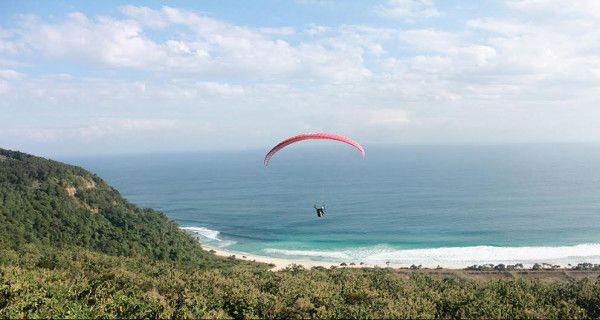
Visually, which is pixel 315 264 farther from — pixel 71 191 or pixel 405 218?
pixel 405 218

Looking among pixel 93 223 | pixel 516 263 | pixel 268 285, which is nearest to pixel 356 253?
pixel 516 263

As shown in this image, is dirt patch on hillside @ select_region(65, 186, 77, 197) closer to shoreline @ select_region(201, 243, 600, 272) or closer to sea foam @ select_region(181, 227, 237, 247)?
shoreline @ select_region(201, 243, 600, 272)

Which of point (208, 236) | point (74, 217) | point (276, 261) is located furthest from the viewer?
point (208, 236)

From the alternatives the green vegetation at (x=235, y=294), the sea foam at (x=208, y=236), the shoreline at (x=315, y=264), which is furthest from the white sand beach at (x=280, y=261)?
the green vegetation at (x=235, y=294)

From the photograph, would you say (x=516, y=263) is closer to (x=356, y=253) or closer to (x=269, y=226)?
(x=356, y=253)

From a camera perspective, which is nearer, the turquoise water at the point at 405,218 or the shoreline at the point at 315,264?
the shoreline at the point at 315,264

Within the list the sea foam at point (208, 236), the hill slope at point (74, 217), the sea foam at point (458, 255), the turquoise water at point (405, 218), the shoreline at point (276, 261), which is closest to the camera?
the hill slope at point (74, 217)

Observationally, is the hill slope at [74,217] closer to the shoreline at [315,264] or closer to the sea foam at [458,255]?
the shoreline at [315,264]

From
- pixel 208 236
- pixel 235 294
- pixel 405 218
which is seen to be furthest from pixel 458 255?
pixel 235 294

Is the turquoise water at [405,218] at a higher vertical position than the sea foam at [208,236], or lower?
higher
